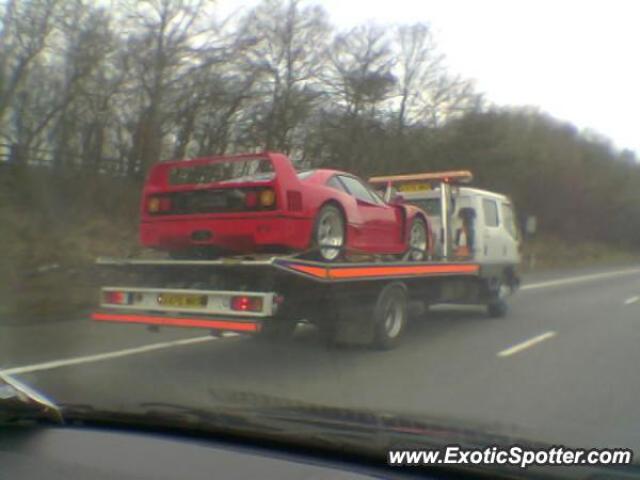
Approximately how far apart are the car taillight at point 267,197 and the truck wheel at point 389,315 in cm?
193

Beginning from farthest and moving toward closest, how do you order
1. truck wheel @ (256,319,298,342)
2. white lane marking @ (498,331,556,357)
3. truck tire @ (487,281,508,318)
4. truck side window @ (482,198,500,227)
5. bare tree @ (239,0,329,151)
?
bare tree @ (239,0,329,151) → truck side window @ (482,198,500,227) → truck tire @ (487,281,508,318) → white lane marking @ (498,331,556,357) → truck wheel @ (256,319,298,342)

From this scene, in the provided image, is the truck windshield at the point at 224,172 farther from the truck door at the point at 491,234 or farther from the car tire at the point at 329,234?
the truck door at the point at 491,234

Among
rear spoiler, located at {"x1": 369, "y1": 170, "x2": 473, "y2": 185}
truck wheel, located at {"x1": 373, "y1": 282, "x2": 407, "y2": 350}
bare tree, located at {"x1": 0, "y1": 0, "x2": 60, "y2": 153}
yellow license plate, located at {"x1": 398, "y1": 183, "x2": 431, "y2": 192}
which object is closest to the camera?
truck wheel, located at {"x1": 373, "y1": 282, "x2": 407, "y2": 350}

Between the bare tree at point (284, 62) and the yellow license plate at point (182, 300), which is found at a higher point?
the bare tree at point (284, 62)

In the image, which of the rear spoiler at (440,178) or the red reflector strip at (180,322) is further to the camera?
the rear spoiler at (440,178)

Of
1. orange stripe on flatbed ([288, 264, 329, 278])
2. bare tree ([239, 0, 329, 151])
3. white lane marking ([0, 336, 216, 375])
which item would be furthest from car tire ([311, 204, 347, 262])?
bare tree ([239, 0, 329, 151])

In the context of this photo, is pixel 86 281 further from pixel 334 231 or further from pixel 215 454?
pixel 215 454

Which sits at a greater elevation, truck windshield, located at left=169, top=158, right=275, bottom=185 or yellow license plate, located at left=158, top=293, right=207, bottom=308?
truck windshield, located at left=169, top=158, right=275, bottom=185

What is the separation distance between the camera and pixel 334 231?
8305 millimetres

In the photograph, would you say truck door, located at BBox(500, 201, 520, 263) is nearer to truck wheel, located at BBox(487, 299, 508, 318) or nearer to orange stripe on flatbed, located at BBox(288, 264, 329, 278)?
truck wheel, located at BBox(487, 299, 508, 318)

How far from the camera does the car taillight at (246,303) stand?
6.84 metres

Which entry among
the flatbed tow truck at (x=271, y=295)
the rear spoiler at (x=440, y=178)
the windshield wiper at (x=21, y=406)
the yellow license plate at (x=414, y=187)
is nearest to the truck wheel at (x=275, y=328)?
the flatbed tow truck at (x=271, y=295)

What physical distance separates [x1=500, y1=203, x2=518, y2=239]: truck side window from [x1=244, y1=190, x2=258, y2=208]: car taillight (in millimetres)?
7062

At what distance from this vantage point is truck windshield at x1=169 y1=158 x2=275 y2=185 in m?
7.92
